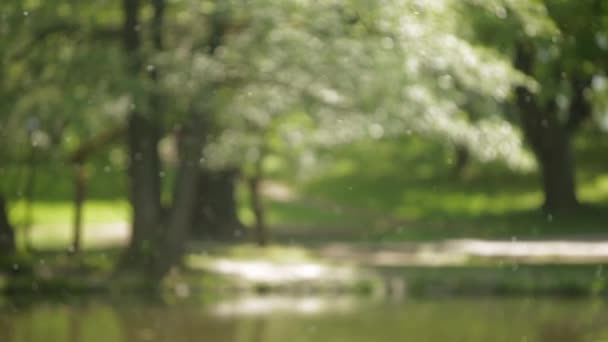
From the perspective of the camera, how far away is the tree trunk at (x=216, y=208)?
30.5 meters

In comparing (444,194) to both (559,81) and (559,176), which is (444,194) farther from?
(559,81)

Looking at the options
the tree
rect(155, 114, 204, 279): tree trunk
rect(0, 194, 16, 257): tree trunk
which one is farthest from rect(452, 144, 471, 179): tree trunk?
rect(155, 114, 204, 279): tree trunk

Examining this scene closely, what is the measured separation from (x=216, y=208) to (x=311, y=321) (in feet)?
49.6

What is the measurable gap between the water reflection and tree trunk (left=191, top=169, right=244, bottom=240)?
10.9 metres

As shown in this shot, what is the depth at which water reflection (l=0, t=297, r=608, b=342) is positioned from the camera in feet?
46.4

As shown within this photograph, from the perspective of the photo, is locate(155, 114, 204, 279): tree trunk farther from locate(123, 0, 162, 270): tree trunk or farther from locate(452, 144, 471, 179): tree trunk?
locate(452, 144, 471, 179): tree trunk

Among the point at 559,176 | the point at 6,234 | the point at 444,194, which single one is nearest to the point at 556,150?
the point at 559,176

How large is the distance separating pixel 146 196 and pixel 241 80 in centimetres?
282

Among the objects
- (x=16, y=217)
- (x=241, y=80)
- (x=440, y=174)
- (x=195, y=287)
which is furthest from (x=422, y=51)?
(x=440, y=174)

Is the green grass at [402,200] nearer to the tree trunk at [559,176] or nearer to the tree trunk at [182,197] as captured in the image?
the tree trunk at [559,176]

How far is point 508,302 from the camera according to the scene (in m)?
19.0

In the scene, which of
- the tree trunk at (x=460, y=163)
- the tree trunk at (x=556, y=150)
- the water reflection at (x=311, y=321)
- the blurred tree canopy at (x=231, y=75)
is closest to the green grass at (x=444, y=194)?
the tree trunk at (x=460, y=163)

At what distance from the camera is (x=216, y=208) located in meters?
30.8

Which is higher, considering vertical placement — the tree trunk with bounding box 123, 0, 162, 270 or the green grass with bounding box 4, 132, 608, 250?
the tree trunk with bounding box 123, 0, 162, 270
